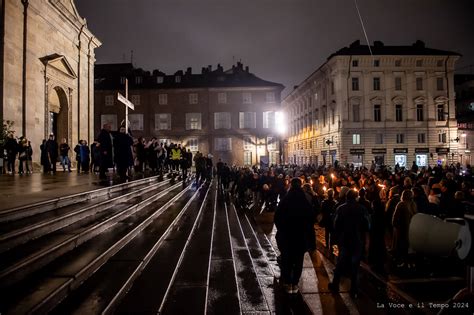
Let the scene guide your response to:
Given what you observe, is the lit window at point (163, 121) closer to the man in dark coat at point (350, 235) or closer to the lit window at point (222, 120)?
the lit window at point (222, 120)

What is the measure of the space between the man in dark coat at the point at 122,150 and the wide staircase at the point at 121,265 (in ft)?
10.4

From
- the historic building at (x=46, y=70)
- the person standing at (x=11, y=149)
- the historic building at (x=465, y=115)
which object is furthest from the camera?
the historic building at (x=465, y=115)

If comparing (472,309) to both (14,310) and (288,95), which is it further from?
(288,95)

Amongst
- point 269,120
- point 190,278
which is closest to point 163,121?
point 269,120

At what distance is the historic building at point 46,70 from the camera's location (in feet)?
64.8

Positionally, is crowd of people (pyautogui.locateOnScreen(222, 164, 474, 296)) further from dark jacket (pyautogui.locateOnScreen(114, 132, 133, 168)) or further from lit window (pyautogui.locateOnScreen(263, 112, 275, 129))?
lit window (pyautogui.locateOnScreen(263, 112, 275, 129))

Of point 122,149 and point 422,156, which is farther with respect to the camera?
point 422,156

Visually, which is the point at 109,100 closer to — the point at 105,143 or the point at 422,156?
the point at 422,156

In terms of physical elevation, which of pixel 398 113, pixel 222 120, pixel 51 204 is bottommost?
pixel 51 204

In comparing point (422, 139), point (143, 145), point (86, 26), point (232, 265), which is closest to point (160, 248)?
point (232, 265)

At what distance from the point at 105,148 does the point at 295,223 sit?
8539mm

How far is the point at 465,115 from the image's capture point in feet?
198

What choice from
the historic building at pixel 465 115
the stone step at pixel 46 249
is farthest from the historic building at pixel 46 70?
the historic building at pixel 465 115

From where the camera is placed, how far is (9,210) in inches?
231
